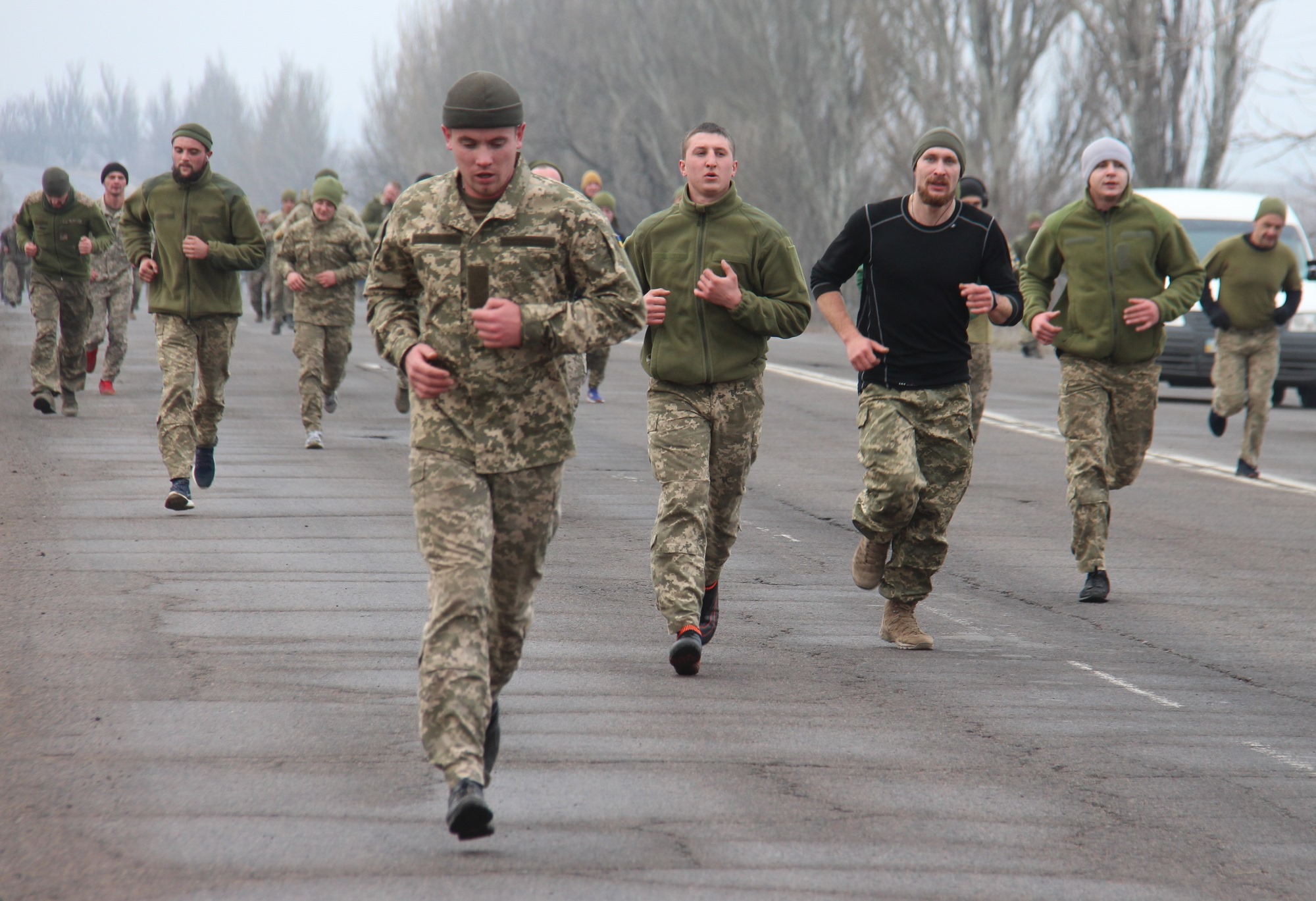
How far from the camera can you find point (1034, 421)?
18.0 metres

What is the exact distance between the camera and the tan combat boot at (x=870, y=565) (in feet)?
24.3

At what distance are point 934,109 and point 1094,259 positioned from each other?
110 ft

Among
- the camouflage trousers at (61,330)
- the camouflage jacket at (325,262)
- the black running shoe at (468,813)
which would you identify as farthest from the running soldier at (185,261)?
the black running shoe at (468,813)

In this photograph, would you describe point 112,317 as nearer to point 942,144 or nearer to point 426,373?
point 942,144

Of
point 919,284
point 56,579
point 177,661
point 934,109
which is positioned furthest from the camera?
point 934,109

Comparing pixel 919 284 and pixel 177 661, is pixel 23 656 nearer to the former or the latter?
pixel 177 661

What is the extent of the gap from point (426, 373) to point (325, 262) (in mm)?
9697

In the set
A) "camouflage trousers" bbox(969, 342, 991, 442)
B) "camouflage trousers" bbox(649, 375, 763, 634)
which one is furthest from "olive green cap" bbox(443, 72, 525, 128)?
"camouflage trousers" bbox(969, 342, 991, 442)

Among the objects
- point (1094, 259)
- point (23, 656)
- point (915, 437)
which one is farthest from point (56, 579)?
point (1094, 259)

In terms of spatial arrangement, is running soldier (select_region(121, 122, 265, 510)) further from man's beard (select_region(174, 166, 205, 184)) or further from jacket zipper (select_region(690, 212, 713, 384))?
jacket zipper (select_region(690, 212, 713, 384))

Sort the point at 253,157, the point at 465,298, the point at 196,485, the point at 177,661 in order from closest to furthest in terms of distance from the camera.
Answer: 1. the point at 465,298
2. the point at 177,661
3. the point at 196,485
4. the point at 253,157

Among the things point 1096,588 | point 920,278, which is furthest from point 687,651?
point 1096,588

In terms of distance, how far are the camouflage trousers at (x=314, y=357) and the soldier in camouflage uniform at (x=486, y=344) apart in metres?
8.93

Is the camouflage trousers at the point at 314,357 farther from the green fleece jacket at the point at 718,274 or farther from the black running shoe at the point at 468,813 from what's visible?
the black running shoe at the point at 468,813
